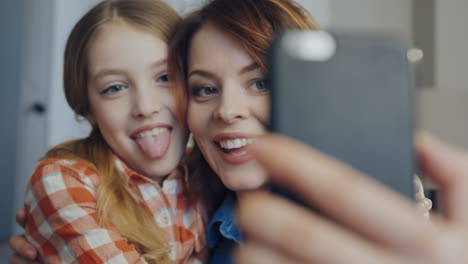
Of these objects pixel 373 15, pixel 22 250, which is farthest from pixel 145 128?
pixel 373 15

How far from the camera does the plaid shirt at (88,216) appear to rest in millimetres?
493

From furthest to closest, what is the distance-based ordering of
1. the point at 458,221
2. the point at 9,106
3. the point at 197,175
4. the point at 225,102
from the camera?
the point at 9,106
the point at 197,175
the point at 225,102
the point at 458,221

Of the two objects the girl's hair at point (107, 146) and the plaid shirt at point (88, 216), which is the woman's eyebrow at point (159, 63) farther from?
the plaid shirt at point (88, 216)

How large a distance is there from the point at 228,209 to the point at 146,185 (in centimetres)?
13

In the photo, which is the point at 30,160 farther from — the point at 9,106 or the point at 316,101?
the point at 316,101

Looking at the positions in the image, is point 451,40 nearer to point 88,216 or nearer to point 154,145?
point 154,145

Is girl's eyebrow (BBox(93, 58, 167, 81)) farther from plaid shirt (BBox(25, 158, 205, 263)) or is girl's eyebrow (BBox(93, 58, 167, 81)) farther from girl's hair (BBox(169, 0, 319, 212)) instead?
plaid shirt (BBox(25, 158, 205, 263))

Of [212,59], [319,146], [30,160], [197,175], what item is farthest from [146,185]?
[30,160]

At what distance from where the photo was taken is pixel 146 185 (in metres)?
0.59

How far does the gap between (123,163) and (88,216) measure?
108 mm

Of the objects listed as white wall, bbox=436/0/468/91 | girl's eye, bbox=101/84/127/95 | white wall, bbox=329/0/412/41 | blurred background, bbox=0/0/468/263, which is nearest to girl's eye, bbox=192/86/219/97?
girl's eye, bbox=101/84/127/95

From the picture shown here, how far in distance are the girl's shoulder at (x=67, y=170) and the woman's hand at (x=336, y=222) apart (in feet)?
1.29

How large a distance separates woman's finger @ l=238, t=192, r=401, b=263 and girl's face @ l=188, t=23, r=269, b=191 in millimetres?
320

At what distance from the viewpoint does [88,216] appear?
20.1 inches
